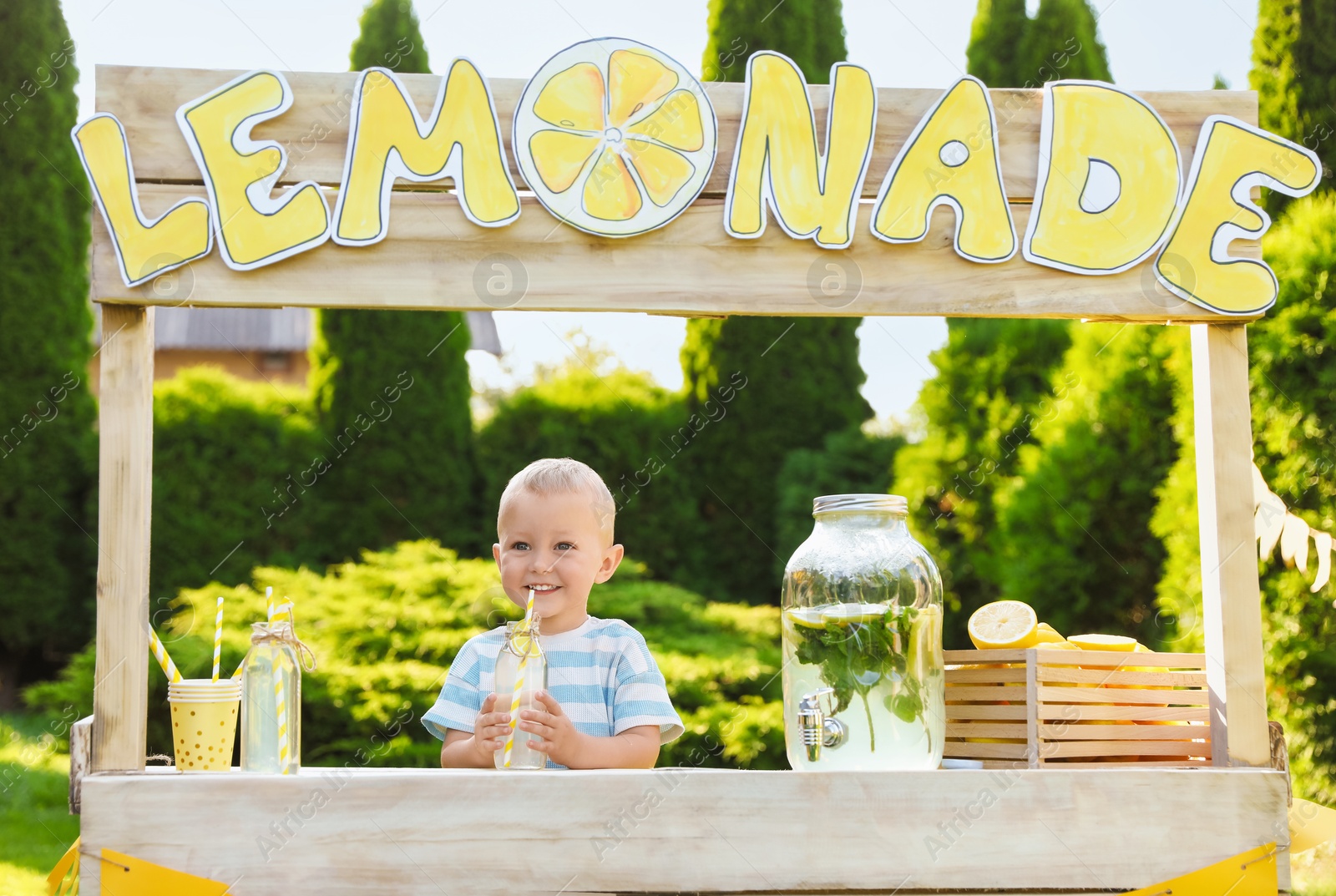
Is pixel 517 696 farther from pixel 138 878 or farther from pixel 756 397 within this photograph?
pixel 756 397

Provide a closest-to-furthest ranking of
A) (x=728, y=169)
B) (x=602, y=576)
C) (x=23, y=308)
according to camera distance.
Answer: (x=728, y=169), (x=602, y=576), (x=23, y=308)

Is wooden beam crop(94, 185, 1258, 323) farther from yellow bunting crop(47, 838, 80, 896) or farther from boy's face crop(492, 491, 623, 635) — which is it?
yellow bunting crop(47, 838, 80, 896)

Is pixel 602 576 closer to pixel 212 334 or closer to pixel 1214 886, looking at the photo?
pixel 1214 886

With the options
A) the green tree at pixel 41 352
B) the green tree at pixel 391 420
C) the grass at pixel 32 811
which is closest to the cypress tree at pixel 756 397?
the green tree at pixel 391 420

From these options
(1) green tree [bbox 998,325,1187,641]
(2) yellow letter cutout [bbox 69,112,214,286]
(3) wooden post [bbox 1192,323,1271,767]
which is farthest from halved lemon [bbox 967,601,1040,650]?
(1) green tree [bbox 998,325,1187,641]

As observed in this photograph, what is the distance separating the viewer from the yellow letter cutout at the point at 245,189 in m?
1.80

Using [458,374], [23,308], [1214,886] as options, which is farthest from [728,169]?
[23,308]

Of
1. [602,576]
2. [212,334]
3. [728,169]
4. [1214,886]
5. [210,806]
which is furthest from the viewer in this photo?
[212,334]

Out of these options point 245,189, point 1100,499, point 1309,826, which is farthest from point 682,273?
point 1100,499

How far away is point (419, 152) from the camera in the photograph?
6.03 ft

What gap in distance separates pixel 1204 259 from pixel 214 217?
1.62 m

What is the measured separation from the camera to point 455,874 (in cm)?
167

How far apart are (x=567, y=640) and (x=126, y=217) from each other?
1054mm

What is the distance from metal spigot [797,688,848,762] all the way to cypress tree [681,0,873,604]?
658 cm
